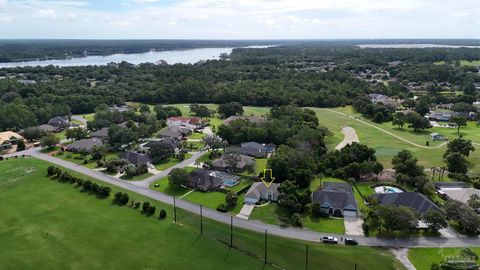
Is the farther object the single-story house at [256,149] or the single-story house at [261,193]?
the single-story house at [256,149]

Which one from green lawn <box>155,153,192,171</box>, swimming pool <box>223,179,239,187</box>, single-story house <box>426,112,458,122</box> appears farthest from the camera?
single-story house <box>426,112,458,122</box>

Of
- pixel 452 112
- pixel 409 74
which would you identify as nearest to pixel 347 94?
pixel 452 112

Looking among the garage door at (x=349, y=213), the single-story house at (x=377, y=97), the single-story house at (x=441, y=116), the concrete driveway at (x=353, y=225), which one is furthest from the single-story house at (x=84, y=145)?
the single-story house at (x=377, y=97)

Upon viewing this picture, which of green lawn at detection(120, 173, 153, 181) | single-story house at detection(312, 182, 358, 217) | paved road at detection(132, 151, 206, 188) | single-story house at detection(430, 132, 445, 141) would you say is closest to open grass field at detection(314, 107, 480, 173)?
single-story house at detection(430, 132, 445, 141)

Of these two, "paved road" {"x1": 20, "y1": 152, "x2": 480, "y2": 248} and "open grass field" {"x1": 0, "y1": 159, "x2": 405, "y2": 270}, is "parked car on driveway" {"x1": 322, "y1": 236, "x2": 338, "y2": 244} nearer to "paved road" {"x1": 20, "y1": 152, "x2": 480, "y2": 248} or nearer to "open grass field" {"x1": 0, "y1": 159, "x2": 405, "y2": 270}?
"paved road" {"x1": 20, "y1": 152, "x2": 480, "y2": 248}

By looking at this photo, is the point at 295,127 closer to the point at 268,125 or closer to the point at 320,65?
the point at 268,125

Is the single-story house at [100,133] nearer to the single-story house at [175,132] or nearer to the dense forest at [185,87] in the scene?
the single-story house at [175,132]

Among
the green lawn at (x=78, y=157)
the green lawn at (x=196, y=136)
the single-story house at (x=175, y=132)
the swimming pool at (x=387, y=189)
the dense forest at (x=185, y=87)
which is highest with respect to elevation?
the dense forest at (x=185, y=87)

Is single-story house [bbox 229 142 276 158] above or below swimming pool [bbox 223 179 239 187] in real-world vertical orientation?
above

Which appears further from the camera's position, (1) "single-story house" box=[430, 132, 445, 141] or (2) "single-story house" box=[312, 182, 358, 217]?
(1) "single-story house" box=[430, 132, 445, 141]
